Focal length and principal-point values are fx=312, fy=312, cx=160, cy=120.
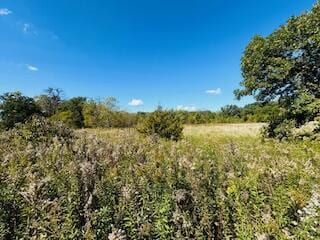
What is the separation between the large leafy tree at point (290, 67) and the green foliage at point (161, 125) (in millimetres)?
5117

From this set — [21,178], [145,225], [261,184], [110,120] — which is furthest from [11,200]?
[110,120]

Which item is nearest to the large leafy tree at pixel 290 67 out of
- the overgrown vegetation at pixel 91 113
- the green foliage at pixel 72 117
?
the overgrown vegetation at pixel 91 113

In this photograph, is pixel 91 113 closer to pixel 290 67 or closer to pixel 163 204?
pixel 290 67

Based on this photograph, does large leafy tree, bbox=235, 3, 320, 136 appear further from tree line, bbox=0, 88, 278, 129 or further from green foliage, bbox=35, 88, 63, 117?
green foliage, bbox=35, 88, 63, 117

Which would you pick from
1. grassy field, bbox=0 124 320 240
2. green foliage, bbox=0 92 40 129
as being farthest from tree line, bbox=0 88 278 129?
grassy field, bbox=0 124 320 240

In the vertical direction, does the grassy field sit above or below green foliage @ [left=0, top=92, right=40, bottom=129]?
below

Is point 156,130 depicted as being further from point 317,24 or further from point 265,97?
point 317,24

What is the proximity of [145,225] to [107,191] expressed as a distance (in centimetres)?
98

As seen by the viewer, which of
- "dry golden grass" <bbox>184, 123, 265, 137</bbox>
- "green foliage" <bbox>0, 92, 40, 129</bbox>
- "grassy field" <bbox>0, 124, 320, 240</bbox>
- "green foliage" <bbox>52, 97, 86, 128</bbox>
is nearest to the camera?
"grassy field" <bbox>0, 124, 320, 240</bbox>

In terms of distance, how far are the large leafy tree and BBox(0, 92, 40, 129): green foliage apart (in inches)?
736

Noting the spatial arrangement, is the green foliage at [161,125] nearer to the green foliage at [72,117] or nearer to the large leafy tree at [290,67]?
the large leafy tree at [290,67]

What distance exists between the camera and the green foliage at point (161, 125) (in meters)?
19.0

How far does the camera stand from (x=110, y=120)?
47.2 meters

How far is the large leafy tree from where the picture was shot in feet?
55.9
